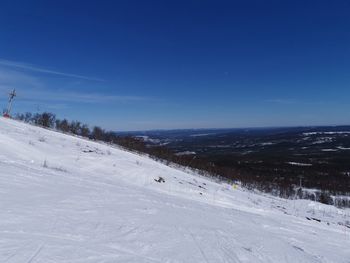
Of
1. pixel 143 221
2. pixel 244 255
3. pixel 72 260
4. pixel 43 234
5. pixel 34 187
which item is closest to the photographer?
pixel 72 260

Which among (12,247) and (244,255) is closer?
(12,247)

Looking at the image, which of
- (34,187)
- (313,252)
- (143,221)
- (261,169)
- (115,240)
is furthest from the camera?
(261,169)

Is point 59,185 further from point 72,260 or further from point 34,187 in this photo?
point 72,260

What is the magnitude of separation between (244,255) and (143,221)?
2.26 meters

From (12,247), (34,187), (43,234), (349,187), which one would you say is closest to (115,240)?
(43,234)

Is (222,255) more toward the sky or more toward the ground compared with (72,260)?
more toward the ground

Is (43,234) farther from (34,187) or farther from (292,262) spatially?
(292,262)

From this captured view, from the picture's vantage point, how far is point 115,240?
5.22 metres

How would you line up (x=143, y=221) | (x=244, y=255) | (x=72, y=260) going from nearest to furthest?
(x=72, y=260), (x=244, y=255), (x=143, y=221)

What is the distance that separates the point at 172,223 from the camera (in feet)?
23.9

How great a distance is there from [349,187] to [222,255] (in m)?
97.7

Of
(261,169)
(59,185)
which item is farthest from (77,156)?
(261,169)

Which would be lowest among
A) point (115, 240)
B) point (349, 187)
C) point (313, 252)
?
point (349, 187)

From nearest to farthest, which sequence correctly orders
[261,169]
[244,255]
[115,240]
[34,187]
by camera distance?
[115,240] < [244,255] < [34,187] < [261,169]
